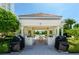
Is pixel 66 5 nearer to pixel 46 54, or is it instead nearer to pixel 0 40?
pixel 46 54

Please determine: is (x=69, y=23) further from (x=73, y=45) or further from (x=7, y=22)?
(x=7, y=22)

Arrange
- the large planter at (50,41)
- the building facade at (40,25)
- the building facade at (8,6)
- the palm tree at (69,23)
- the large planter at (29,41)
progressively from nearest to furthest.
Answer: the building facade at (8,6) → the palm tree at (69,23) → the building facade at (40,25) → the large planter at (50,41) → the large planter at (29,41)

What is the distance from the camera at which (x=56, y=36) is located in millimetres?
13500

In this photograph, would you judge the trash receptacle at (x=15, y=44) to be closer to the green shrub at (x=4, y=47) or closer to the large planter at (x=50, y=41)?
the green shrub at (x=4, y=47)

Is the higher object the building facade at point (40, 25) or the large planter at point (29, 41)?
the building facade at point (40, 25)

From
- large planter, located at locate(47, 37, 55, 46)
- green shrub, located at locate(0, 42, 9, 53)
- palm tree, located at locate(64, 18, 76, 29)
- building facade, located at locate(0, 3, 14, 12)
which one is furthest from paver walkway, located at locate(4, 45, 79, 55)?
building facade, located at locate(0, 3, 14, 12)

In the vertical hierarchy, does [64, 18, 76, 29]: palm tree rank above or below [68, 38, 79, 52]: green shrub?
above

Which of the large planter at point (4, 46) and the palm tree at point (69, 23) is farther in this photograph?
the large planter at point (4, 46)

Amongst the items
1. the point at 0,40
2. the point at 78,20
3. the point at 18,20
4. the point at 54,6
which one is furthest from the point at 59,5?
the point at 0,40

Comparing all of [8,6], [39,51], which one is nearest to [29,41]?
[39,51]

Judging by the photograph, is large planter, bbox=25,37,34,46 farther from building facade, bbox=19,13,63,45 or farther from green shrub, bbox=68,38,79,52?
green shrub, bbox=68,38,79,52

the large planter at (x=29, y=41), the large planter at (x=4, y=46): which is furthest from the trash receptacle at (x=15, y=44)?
the large planter at (x=29, y=41)

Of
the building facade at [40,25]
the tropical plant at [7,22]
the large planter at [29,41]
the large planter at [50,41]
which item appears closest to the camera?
the tropical plant at [7,22]

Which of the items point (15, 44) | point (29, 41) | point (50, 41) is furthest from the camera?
point (29, 41)
